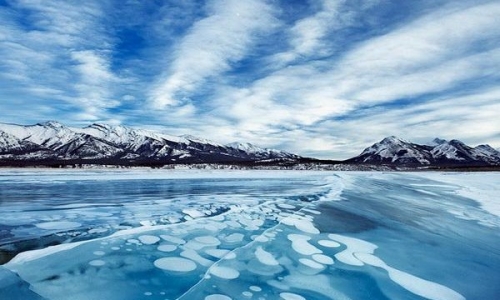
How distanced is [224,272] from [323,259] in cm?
163

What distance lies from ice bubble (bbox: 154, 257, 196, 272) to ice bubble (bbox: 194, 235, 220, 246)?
84 cm

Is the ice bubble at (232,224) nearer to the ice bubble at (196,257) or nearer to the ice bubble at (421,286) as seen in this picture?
the ice bubble at (196,257)

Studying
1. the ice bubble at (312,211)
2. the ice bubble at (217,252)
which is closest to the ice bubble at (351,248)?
the ice bubble at (217,252)

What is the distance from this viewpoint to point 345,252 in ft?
18.0

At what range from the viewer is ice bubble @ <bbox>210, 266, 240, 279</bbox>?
14.1 feet

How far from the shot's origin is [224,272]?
4410 millimetres

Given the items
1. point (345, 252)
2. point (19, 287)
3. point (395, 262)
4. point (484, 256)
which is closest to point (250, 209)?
point (345, 252)

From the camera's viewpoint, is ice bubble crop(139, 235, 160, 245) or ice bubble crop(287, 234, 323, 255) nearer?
ice bubble crop(287, 234, 323, 255)

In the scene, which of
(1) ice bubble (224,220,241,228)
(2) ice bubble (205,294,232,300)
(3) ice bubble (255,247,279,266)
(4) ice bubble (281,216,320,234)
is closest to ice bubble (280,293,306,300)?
(2) ice bubble (205,294,232,300)

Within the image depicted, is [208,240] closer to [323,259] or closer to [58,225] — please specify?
[323,259]

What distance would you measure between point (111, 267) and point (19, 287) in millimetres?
1022

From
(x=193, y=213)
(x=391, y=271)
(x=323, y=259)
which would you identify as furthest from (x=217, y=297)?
(x=193, y=213)

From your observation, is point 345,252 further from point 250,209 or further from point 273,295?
point 250,209

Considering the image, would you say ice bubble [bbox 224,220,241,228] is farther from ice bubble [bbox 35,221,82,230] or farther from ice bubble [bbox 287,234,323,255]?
ice bubble [bbox 35,221,82,230]
